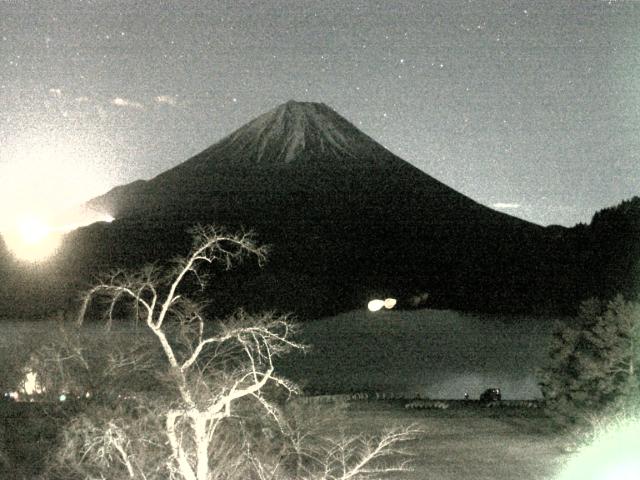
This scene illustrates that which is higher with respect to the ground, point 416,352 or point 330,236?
point 330,236

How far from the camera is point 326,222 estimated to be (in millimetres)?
96750

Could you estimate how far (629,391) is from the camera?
51.8 feet

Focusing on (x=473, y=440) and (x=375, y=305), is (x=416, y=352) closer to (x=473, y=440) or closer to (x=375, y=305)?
(x=375, y=305)

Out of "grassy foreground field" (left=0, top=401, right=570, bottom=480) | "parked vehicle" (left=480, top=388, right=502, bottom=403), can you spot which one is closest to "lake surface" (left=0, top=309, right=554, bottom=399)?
"parked vehicle" (left=480, top=388, right=502, bottom=403)

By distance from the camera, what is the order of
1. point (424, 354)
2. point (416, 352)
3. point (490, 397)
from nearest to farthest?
point (490, 397) < point (424, 354) < point (416, 352)

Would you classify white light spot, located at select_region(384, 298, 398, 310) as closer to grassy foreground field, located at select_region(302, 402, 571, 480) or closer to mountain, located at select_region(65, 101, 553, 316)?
mountain, located at select_region(65, 101, 553, 316)

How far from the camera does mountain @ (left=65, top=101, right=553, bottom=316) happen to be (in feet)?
249

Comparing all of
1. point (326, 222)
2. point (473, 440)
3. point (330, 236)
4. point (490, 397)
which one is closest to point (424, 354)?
point (490, 397)

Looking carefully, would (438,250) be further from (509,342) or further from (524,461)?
(524,461)

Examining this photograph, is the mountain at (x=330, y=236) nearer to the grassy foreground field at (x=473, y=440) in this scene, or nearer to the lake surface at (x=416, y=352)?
the lake surface at (x=416, y=352)

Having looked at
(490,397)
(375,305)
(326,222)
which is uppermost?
(326,222)

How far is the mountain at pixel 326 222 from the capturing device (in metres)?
75.9

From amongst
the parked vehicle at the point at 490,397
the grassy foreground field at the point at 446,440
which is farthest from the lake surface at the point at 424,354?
the grassy foreground field at the point at 446,440

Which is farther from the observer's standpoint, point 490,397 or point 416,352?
point 416,352
